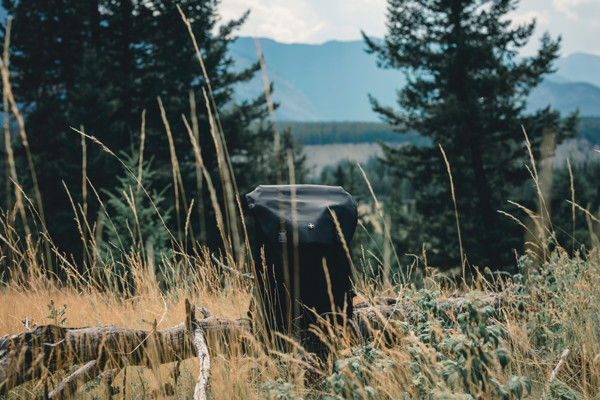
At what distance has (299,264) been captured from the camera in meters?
2.12

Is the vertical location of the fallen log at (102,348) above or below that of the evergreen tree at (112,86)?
below

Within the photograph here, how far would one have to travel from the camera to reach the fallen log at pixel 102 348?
1.59 meters

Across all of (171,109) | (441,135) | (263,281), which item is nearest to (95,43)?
(171,109)

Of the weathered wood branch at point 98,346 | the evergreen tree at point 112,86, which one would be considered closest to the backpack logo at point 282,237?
the weathered wood branch at point 98,346

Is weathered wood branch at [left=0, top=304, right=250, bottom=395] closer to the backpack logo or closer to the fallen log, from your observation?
the fallen log

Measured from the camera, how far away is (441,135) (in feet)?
42.5

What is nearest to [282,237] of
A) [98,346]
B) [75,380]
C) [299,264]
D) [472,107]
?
[299,264]

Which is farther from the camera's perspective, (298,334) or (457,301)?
(457,301)

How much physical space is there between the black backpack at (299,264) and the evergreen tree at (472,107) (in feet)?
33.4

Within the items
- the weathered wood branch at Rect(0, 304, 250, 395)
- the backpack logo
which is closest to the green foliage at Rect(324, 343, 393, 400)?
the backpack logo

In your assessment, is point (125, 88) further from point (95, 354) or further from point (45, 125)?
point (95, 354)

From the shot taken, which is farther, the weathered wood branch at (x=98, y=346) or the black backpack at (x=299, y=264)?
the black backpack at (x=299, y=264)

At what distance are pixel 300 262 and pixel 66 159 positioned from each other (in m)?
13.0

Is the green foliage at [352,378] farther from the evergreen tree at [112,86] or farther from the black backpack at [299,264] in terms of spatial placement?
the evergreen tree at [112,86]
